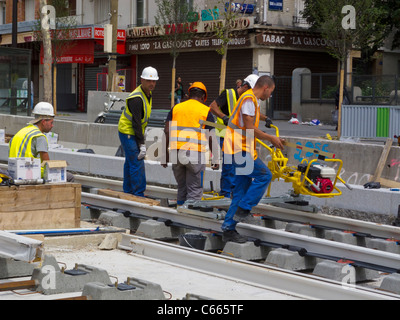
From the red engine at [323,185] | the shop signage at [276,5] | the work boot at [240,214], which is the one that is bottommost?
the work boot at [240,214]

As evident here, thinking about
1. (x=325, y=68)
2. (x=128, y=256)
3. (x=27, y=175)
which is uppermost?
(x=325, y=68)

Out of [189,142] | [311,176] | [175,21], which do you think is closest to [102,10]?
[175,21]

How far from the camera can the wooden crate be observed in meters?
8.73

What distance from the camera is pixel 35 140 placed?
9594 mm

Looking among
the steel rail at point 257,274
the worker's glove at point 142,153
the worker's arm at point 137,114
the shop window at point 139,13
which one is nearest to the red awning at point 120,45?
the shop window at point 139,13

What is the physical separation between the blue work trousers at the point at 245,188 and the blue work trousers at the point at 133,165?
3.14 metres

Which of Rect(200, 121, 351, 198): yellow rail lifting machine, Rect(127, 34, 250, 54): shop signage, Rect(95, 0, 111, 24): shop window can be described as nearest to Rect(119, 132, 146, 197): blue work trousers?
Rect(200, 121, 351, 198): yellow rail lifting machine

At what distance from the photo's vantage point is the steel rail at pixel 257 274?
6.68 meters

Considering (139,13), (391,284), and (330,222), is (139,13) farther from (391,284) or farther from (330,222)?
(391,284)

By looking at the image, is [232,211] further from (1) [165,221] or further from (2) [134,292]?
(2) [134,292]

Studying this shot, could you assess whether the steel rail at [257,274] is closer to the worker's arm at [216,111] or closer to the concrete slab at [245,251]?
the concrete slab at [245,251]

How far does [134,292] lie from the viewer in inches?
A: 253
